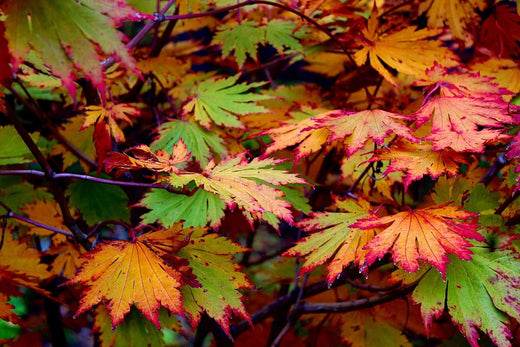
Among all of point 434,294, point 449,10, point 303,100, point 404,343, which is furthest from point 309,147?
point 404,343

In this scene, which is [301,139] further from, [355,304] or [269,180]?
[355,304]

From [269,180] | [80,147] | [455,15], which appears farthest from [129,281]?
[455,15]

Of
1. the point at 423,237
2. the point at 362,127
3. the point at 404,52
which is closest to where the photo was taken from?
the point at 423,237

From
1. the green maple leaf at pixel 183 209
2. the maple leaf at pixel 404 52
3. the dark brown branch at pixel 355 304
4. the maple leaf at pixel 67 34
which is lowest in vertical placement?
the dark brown branch at pixel 355 304

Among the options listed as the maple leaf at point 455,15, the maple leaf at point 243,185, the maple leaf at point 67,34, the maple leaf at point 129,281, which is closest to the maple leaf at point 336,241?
the maple leaf at point 243,185

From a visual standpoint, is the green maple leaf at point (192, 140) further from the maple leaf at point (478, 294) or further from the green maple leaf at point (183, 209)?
the maple leaf at point (478, 294)

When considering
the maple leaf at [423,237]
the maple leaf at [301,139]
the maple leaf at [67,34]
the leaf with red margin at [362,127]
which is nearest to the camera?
the maple leaf at [67,34]
